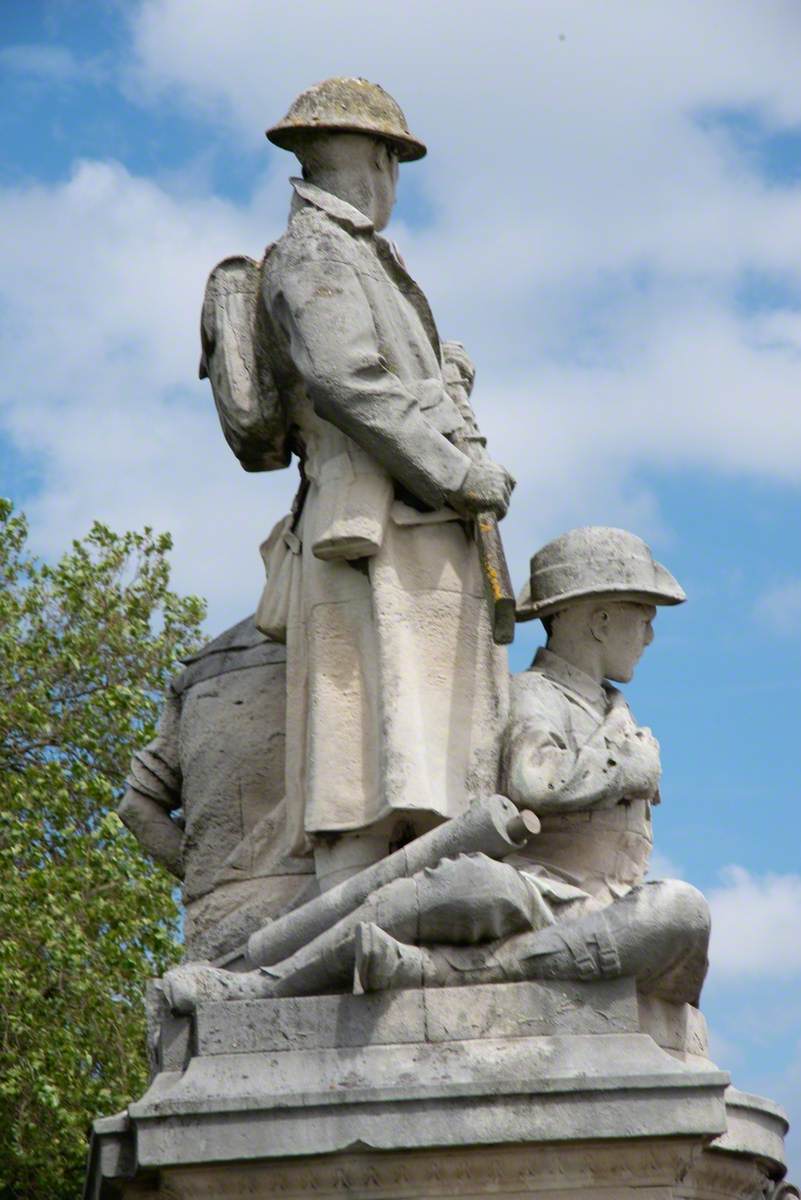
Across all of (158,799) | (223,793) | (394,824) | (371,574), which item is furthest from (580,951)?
(158,799)

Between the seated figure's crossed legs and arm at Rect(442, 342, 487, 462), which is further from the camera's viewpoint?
arm at Rect(442, 342, 487, 462)

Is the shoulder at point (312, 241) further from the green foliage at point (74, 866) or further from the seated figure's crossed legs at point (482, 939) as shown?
the green foliage at point (74, 866)

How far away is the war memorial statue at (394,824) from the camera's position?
1025 centimetres

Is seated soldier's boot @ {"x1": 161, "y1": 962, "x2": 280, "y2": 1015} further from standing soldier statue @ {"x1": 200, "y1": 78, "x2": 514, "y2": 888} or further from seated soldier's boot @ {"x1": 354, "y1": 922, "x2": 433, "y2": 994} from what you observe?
standing soldier statue @ {"x1": 200, "y1": 78, "x2": 514, "y2": 888}

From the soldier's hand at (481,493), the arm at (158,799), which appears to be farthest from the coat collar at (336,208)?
the arm at (158,799)

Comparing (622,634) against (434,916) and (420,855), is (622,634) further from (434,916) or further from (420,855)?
(434,916)

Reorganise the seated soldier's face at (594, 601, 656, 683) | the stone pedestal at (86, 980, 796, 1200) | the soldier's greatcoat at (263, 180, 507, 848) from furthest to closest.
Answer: the seated soldier's face at (594, 601, 656, 683)
the soldier's greatcoat at (263, 180, 507, 848)
the stone pedestal at (86, 980, 796, 1200)

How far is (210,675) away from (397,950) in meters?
2.10

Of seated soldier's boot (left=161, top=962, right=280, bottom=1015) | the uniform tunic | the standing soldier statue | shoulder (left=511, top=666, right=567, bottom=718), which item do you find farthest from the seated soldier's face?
seated soldier's boot (left=161, top=962, right=280, bottom=1015)

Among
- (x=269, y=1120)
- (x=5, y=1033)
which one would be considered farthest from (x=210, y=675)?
(x=5, y=1033)

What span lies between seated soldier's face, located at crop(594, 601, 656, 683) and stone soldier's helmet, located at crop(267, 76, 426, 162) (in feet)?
6.87

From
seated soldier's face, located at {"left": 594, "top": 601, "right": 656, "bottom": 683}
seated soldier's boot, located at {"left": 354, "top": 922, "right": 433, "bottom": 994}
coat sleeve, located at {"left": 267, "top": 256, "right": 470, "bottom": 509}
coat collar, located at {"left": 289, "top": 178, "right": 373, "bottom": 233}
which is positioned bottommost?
seated soldier's boot, located at {"left": 354, "top": 922, "right": 433, "bottom": 994}

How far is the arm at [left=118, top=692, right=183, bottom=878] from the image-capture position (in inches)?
486

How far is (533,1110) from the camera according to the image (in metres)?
10.2
